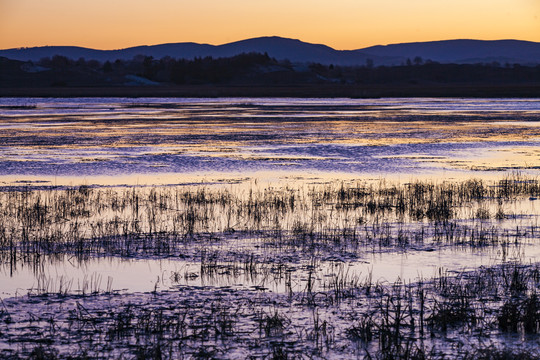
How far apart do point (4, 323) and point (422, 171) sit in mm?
18846

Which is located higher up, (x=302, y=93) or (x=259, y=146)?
(x=302, y=93)

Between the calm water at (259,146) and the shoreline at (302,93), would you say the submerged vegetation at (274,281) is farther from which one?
the shoreline at (302,93)

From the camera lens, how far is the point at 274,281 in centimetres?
1113

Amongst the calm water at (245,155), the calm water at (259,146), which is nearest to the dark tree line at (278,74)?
the calm water at (259,146)

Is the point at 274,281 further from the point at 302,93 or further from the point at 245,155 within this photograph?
the point at 302,93

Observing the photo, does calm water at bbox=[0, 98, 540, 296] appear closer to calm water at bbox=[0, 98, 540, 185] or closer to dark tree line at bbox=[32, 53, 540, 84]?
calm water at bbox=[0, 98, 540, 185]

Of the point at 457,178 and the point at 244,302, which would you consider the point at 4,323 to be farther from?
the point at 457,178

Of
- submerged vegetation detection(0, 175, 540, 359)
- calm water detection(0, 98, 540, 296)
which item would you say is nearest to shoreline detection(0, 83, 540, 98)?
calm water detection(0, 98, 540, 296)

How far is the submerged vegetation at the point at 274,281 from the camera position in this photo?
8.35 m

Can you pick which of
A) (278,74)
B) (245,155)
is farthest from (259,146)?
(278,74)

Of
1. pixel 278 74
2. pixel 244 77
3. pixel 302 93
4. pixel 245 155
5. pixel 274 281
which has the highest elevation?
pixel 278 74

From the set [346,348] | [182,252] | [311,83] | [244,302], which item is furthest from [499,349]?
[311,83]

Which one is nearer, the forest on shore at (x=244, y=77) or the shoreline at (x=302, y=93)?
the shoreline at (x=302, y=93)

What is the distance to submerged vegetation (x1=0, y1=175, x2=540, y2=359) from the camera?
8.35 metres
